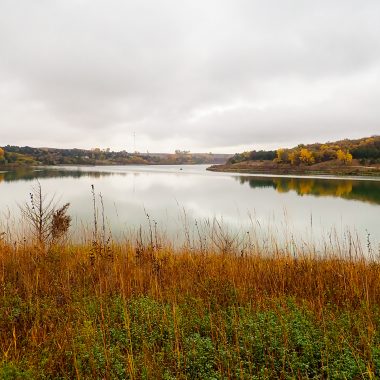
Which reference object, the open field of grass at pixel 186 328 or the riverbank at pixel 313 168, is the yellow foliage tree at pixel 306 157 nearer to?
the riverbank at pixel 313 168

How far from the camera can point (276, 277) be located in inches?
238

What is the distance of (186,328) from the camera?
14.1 ft

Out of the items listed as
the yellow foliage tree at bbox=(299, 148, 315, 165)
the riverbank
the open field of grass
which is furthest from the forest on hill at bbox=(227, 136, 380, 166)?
the open field of grass

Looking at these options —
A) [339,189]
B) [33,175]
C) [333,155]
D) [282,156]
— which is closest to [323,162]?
[333,155]

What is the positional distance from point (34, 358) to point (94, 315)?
1198 mm

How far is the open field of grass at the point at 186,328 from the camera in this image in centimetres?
337

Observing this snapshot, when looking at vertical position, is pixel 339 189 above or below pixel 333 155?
below

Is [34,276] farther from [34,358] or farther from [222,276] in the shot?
[222,276]

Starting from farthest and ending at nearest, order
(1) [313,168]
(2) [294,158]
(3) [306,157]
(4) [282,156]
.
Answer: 1. (4) [282,156]
2. (2) [294,158]
3. (3) [306,157]
4. (1) [313,168]

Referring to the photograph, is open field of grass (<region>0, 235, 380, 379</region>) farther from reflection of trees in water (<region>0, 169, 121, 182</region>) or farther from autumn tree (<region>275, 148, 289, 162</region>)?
autumn tree (<region>275, 148, 289, 162</region>)

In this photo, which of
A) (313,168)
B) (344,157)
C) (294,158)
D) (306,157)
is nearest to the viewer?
(344,157)

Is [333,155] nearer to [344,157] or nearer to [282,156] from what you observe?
[344,157]

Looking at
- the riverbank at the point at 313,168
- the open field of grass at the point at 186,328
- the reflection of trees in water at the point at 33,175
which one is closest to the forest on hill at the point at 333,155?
the riverbank at the point at 313,168

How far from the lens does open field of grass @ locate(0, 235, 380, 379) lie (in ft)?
11.0
